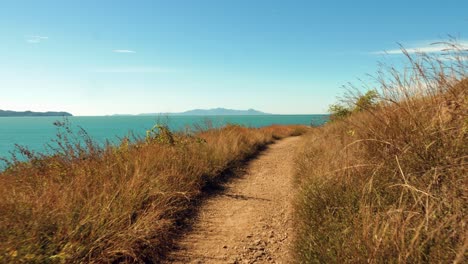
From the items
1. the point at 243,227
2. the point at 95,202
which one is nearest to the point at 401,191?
the point at 243,227

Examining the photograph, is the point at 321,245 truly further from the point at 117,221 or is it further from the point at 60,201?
the point at 60,201

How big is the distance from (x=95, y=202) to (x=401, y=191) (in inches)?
149

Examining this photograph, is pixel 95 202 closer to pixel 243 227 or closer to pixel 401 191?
pixel 243 227

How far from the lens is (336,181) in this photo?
3.95m

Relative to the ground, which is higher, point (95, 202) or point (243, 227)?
point (95, 202)

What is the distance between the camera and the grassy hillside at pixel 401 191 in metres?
2.20

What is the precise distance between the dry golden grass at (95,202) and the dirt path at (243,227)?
38 cm

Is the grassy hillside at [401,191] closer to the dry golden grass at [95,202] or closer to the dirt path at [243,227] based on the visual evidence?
the dirt path at [243,227]

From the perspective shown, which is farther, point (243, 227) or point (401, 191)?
point (243, 227)

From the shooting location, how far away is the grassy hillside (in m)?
2.20

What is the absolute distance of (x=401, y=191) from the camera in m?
3.05

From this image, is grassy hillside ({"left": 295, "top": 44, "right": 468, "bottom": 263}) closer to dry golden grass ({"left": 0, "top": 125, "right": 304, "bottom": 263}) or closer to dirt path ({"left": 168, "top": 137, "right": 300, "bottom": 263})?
dirt path ({"left": 168, "top": 137, "right": 300, "bottom": 263})

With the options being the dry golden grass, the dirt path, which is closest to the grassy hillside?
the dirt path

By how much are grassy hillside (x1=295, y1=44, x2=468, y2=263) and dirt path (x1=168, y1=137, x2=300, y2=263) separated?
434mm
